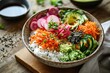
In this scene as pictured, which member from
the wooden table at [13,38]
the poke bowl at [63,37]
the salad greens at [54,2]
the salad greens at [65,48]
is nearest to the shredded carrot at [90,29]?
the poke bowl at [63,37]

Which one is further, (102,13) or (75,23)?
(102,13)

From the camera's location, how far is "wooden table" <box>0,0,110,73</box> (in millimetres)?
1214

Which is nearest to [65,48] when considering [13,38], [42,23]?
[42,23]

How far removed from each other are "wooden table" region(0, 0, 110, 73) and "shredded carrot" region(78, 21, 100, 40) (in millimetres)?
236

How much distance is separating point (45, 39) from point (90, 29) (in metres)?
0.22

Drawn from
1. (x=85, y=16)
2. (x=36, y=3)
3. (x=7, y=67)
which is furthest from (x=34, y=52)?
(x=36, y=3)

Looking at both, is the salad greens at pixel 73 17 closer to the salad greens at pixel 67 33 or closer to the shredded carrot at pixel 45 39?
the salad greens at pixel 67 33

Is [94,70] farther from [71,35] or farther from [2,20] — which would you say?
[2,20]

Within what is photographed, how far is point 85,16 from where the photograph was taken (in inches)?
51.0

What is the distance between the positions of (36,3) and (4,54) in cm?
44

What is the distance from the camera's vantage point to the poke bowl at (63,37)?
1.10 meters

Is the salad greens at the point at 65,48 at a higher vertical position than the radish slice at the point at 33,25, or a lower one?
lower

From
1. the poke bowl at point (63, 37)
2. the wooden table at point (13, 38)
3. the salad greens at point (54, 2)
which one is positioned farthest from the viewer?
the salad greens at point (54, 2)

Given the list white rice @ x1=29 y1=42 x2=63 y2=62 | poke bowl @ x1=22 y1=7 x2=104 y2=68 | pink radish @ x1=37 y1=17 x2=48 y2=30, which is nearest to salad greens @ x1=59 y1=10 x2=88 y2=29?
poke bowl @ x1=22 y1=7 x2=104 y2=68
